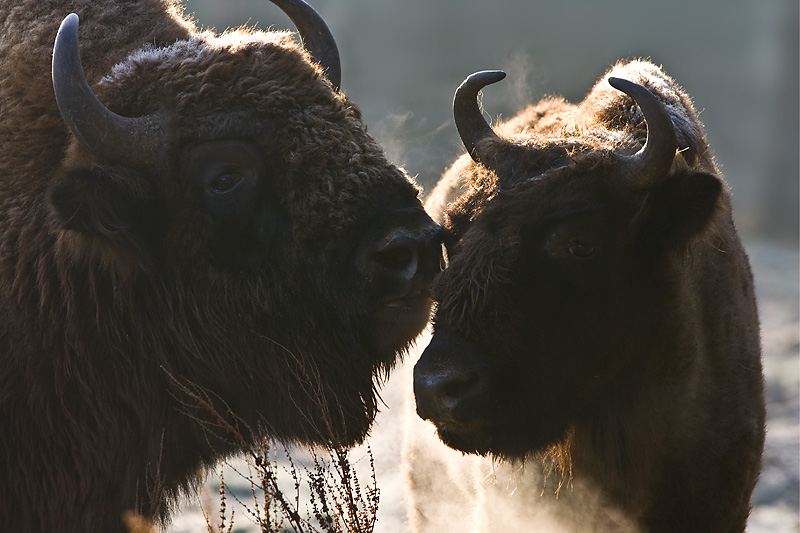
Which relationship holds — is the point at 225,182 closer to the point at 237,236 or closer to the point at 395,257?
the point at 237,236

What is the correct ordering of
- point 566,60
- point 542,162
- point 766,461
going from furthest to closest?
point 566,60 → point 766,461 → point 542,162

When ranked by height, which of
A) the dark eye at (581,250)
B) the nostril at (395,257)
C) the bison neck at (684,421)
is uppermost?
the nostril at (395,257)

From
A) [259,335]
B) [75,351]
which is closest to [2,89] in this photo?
[75,351]

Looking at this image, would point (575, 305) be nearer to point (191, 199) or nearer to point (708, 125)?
point (191, 199)

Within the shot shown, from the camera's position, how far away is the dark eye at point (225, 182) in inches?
147

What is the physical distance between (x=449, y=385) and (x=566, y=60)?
31.3ft

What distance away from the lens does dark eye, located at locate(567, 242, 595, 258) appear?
359 centimetres

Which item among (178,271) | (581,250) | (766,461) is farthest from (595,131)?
(766,461)

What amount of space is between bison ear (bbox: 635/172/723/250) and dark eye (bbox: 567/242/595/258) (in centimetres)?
25

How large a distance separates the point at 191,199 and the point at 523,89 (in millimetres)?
4988

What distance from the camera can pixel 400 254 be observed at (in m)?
3.58

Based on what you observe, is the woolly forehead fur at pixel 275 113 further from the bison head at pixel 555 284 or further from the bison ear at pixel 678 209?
the bison ear at pixel 678 209

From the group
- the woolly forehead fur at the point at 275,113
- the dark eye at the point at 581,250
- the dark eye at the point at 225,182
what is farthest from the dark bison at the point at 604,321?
the dark eye at the point at 225,182

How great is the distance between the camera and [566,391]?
3707mm
